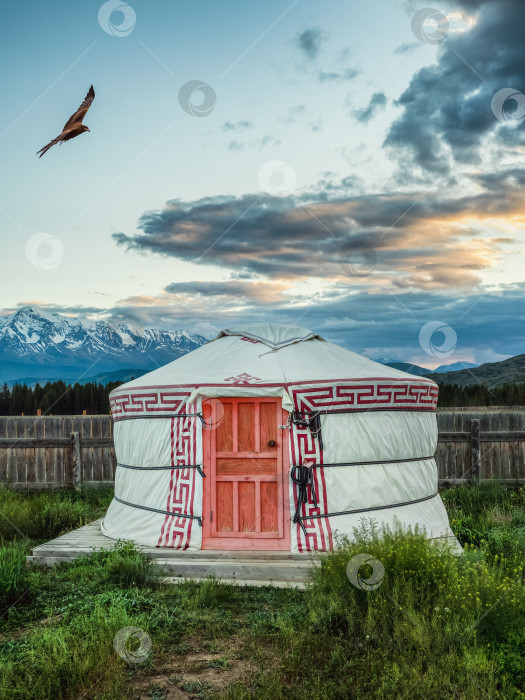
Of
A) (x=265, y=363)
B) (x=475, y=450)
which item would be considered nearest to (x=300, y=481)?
(x=265, y=363)

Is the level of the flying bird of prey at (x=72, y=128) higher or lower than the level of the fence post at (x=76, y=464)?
higher

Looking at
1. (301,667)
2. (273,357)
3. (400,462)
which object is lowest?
(301,667)

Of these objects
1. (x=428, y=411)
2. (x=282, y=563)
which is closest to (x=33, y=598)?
(x=282, y=563)

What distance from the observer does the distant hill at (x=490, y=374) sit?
42025 mm

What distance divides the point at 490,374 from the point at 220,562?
42.2 meters

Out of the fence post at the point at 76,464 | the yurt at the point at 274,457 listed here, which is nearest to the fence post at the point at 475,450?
the yurt at the point at 274,457

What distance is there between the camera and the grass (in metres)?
3.46

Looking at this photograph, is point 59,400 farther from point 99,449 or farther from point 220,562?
point 220,562

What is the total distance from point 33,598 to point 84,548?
110 centimetres

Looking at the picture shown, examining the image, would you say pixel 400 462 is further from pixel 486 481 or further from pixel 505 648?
pixel 486 481

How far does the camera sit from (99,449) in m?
10.6

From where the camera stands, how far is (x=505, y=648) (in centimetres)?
379

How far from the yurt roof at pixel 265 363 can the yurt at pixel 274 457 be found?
0.08ft

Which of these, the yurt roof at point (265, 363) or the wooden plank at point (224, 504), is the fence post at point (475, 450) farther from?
the wooden plank at point (224, 504)
